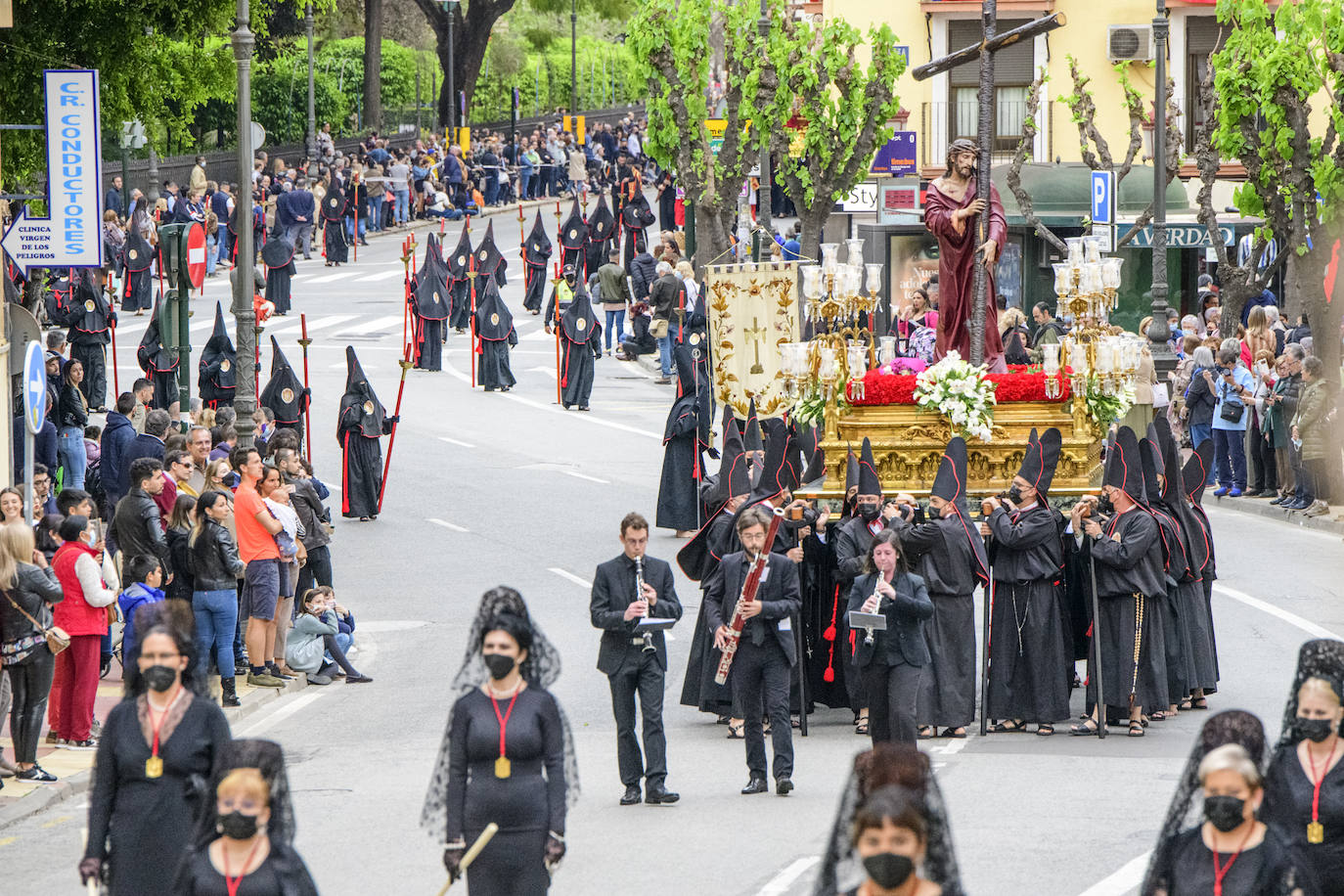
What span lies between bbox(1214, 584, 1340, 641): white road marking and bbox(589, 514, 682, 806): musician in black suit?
21.5 ft

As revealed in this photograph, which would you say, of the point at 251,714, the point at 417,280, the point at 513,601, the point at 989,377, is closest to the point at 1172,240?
the point at 417,280

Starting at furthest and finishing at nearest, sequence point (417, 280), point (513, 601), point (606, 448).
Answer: point (417, 280), point (606, 448), point (513, 601)

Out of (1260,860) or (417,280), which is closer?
(1260,860)

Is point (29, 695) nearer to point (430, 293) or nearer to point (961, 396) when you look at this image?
point (961, 396)

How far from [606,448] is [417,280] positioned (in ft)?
22.8

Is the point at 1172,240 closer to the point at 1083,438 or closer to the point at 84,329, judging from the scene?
the point at 84,329

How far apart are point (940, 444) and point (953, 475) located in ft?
5.69

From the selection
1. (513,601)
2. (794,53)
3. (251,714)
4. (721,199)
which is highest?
(794,53)

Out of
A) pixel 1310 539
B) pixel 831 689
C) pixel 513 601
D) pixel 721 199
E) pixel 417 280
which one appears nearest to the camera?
pixel 513 601

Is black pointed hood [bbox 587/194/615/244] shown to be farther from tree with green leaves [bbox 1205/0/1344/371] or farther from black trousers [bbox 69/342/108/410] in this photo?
tree with green leaves [bbox 1205/0/1344/371]

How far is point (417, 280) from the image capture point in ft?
109

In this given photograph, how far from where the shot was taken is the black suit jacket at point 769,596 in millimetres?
12391

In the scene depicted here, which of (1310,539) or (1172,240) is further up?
(1172,240)

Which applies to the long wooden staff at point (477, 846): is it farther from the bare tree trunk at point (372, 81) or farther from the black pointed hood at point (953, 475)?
the bare tree trunk at point (372, 81)
